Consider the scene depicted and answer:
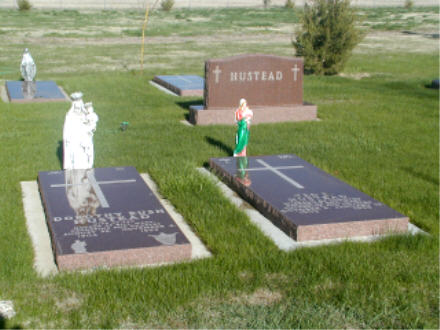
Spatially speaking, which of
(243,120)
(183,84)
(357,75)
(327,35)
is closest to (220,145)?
(243,120)

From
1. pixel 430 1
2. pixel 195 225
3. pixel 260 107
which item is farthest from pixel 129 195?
pixel 430 1

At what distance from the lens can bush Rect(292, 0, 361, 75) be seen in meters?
21.9

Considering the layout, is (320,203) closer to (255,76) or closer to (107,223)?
(107,223)

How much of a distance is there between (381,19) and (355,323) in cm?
5764

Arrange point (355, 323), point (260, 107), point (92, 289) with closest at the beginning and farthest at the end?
point (355, 323), point (92, 289), point (260, 107)

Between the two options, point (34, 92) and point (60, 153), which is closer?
point (60, 153)

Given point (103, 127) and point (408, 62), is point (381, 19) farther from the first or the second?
point (103, 127)

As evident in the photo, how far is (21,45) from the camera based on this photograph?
3303 centimetres

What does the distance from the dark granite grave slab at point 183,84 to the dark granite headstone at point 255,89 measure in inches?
136

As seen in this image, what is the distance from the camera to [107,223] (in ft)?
22.5

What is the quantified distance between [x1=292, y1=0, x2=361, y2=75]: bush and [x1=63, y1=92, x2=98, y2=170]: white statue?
14280 mm

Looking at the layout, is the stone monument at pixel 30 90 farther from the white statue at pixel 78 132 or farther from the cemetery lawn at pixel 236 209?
the white statue at pixel 78 132

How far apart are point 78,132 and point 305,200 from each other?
320 centimetres

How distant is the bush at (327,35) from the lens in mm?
21859
